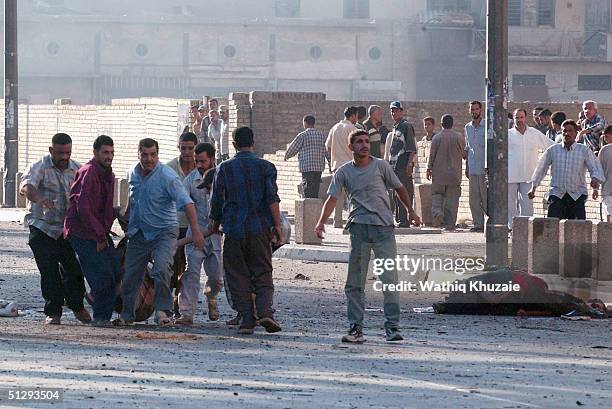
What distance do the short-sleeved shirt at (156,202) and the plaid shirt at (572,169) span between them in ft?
19.9

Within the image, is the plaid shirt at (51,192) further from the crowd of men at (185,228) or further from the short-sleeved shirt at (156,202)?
the short-sleeved shirt at (156,202)

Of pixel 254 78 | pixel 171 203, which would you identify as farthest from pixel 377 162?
pixel 254 78

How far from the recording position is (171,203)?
1208 centimetres

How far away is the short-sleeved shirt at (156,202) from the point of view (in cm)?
1195

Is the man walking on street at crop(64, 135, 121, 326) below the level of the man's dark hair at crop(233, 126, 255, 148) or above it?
below

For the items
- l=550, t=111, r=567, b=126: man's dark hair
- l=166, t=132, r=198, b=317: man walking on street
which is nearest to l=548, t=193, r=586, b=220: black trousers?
l=550, t=111, r=567, b=126: man's dark hair

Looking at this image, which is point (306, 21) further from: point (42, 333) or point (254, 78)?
point (42, 333)

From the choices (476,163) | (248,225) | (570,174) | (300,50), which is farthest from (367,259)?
(300,50)

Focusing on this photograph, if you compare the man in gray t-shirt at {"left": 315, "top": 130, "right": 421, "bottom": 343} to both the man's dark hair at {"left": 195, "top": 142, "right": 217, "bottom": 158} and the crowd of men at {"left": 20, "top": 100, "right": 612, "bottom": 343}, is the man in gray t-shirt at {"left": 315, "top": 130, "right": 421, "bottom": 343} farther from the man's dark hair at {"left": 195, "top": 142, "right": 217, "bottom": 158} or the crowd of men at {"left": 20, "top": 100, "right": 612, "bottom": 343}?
the man's dark hair at {"left": 195, "top": 142, "right": 217, "bottom": 158}

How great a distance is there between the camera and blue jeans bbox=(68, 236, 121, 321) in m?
12.1

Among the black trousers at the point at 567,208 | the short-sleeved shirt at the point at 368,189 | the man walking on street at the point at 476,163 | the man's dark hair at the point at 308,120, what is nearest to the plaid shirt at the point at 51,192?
the short-sleeved shirt at the point at 368,189

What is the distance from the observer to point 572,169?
16.7 m

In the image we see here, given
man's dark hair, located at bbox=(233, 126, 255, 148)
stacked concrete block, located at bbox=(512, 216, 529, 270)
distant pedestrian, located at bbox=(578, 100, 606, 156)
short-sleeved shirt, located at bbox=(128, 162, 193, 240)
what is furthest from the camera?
distant pedestrian, located at bbox=(578, 100, 606, 156)

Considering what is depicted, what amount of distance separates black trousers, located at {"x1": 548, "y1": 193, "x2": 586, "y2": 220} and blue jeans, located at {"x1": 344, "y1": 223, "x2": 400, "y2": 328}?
19.4 feet
